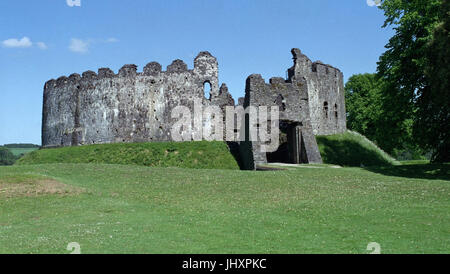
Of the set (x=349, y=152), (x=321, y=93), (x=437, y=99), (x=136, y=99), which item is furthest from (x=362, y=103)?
(x=437, y=99)

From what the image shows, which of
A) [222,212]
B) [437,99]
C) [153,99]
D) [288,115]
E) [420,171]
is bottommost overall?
[222,212]

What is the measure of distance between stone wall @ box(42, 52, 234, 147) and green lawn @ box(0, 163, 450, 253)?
1787 centimetres

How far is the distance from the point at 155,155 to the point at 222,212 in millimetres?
24837

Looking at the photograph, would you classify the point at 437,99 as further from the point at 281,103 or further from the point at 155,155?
the point at 155,155

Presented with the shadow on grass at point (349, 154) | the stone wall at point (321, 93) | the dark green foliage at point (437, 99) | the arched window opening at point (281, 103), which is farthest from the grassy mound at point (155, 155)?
the dark green foliage at point (437, 99)

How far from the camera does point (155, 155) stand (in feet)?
133

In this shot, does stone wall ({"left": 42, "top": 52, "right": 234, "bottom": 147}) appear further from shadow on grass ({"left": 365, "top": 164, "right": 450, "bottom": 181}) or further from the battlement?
shadow on grass ({"left": 365, "top": 164, "right": 450, "bottom": 181})

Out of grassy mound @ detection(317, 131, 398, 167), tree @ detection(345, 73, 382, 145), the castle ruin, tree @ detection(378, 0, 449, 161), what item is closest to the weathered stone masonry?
the castle ruin

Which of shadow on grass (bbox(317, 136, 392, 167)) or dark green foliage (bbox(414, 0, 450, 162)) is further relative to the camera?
shadow on grass (bbox(317, 136, 392, 167))

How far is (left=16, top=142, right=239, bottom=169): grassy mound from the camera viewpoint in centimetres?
3816

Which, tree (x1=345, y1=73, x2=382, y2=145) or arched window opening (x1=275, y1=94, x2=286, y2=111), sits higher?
tree (x1=345, y1=73, x2=382, y2=145)

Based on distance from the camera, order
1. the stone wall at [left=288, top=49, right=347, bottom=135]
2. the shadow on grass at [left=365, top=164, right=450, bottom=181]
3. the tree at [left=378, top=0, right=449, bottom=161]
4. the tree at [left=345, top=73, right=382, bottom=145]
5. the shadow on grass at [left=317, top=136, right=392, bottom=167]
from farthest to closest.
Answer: the tree at [left=345, top=73, right=382, bottom=145]
the stone wall at [left=288, top=49, right=347, bottom=135]
the shadow on grass at [left=317, top=136, right=392, bottom=167]
the tree at [left=378, top=0, right=449, bottom=161]
the shadow on grass at [left=365, top=164, right=450, bottom=181]

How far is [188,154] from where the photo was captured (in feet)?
130
